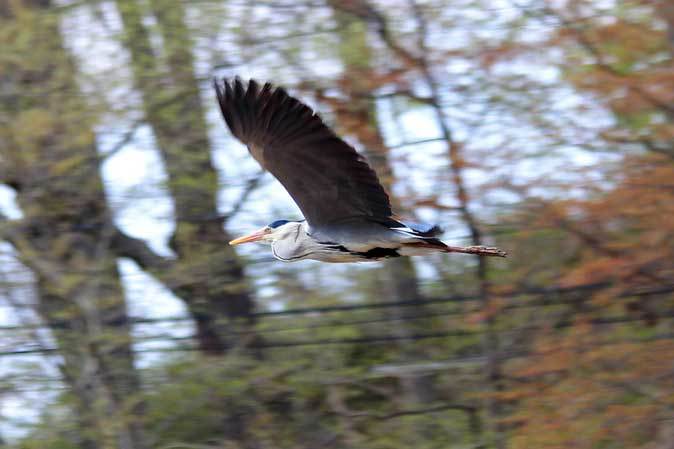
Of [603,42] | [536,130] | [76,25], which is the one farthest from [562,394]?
[76,25]

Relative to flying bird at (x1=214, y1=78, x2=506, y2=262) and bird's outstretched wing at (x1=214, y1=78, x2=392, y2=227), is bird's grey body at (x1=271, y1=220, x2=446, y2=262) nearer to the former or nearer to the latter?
flying bird at (x1=214, y1=78, x2=506, y2=262)

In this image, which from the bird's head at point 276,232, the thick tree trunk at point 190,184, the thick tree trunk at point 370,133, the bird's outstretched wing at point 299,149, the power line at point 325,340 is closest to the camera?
the bird's outstretched wing at point 299,149

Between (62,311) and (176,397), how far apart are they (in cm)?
119

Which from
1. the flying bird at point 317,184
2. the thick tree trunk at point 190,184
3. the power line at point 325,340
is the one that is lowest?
the power line at point 325,340

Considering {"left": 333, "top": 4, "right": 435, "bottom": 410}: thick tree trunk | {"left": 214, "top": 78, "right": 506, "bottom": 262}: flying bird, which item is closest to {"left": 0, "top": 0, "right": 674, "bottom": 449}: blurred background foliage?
{"left": 333, "top": 4, "right": 435, "bottom": 410}: thick tree trunk

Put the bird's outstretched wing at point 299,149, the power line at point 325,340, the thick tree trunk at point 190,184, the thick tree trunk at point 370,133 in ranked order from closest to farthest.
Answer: the bird's outstretched wing at point 299,149 < the power line at point 325,340 < the thick tree trunk at point 370,133 < the thick tree trunk at point 190,184

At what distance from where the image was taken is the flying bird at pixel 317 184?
461 centimetres

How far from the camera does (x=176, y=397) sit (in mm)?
8953

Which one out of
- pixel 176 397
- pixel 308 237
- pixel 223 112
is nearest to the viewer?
pixel 223 112

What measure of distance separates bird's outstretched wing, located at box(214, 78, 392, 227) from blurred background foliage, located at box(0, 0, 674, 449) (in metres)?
2.78

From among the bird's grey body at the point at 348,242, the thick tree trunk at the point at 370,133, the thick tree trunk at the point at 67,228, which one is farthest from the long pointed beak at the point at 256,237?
the thick tree trunk at the point at 67,228

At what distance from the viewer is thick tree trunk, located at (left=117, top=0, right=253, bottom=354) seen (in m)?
8.55

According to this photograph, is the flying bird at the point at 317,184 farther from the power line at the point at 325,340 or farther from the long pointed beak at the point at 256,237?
the power line at the point at 325,340

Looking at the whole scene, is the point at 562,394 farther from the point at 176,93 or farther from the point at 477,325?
the point at 176,93
